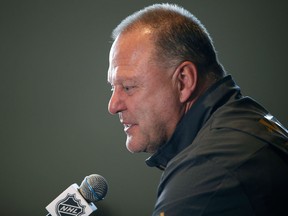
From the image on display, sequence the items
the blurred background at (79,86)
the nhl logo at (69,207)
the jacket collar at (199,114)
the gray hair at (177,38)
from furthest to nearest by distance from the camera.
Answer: the blurred background at (79,86) < the nhl logo at (69,207) < the gray hair at (177,38) < the jacket collar at (199,114)

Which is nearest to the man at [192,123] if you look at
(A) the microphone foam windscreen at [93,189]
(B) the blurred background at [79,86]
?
(A) the microphone foam windscreen at [93,189]

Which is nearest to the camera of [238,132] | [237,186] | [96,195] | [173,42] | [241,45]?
[237,186]

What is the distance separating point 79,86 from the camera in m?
3.09

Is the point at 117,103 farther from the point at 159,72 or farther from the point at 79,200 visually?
the point at 79,200

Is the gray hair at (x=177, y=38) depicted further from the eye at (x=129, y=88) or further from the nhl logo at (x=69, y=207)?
the nhl logo at (x=69, y=207)

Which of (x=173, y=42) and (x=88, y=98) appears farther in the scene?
(x=88, y=98)

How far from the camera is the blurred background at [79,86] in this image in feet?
9.86

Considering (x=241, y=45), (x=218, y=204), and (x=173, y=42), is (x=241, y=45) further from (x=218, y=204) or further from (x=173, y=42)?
(x=218, y=204)

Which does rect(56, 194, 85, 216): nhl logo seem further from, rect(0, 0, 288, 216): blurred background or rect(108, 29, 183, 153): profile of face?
rect(0, 0, 288, 216): blurred background

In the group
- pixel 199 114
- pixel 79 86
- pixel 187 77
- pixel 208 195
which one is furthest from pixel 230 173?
pixel 79 86

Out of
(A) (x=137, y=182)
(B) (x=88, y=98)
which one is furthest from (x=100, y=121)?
(A) (x=137, y=182)

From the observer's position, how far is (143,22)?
124 cm

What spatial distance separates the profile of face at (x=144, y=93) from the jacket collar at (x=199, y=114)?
6 centimetres

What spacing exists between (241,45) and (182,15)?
1870mm
